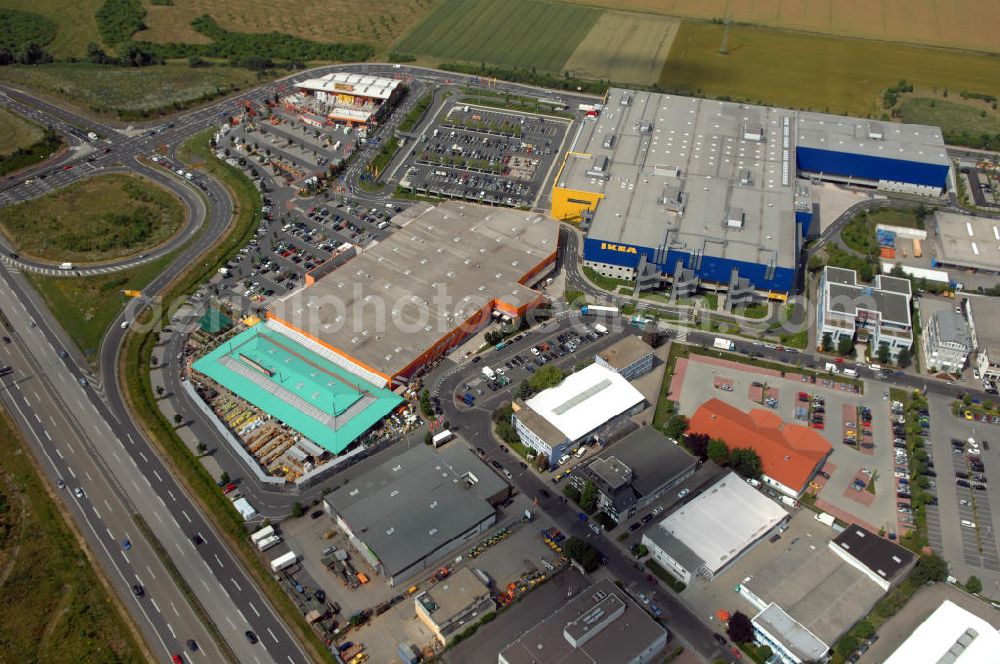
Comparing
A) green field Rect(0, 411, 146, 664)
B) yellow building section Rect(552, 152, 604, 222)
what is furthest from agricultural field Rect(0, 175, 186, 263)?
yellow building section Rect(552, 152, 604, 222)

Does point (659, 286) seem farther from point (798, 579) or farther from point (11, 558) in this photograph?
point (11, 558)

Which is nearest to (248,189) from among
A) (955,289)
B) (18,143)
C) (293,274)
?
(293,274)

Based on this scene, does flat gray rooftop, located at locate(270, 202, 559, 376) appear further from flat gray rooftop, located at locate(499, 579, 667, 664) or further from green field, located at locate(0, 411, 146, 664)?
flat gray rooftop, located at locate(499, 579, 667, 664)

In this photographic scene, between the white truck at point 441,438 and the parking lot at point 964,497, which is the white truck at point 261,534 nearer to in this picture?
the white truck at point 441,438

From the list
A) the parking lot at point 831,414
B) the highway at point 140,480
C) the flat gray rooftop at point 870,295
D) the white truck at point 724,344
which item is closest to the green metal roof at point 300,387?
the highway at point 140,480

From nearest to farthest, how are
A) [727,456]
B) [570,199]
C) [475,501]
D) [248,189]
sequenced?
[475,501], [727,456], [570,199], [248,189]
